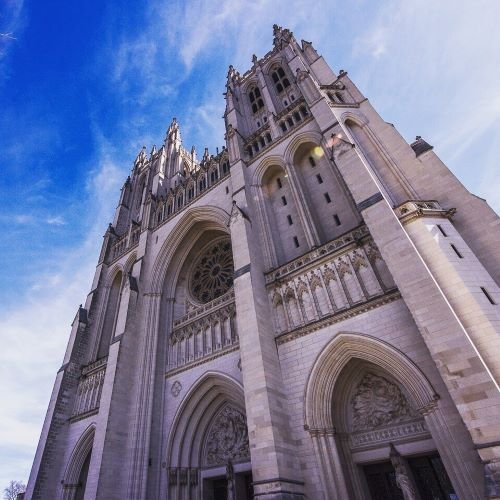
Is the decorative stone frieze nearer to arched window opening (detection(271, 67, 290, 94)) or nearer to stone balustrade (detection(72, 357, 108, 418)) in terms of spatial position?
stone balustrade (detection(72, 357, 108, 418))

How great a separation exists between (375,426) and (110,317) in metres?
15.4

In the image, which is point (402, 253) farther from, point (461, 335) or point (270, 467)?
point (270, 467)

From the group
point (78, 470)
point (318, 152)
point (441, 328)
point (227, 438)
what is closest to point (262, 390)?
point (441, 328)

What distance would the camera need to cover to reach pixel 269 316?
1027 centimetres

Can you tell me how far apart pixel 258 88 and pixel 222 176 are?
8511 millimetres

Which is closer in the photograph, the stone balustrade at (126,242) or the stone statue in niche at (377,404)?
the stone statue in niche at (377,404)

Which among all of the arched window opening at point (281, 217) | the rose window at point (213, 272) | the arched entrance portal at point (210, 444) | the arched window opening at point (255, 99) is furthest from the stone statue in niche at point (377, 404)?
the arched window opening at point (255, 99)

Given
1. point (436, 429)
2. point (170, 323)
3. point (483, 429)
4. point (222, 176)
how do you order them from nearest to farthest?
point (483, 429) < point (436, 429) < point (170, 323) < point (222, 176)

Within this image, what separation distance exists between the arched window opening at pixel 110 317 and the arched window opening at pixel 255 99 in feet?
44.3

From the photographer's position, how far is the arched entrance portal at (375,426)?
693 cm

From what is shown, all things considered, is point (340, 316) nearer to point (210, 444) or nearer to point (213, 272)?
point (210, 444)

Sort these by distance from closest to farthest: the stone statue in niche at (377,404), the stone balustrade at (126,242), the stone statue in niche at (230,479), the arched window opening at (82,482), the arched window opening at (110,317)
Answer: the stone statue in niche at (377,404) → the stone statue in niche at (230,479) → the arched window opening at (82,482) → the arched window opening at (110,317) → the stone balustrade at (126,242)

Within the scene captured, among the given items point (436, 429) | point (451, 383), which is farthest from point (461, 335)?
point (436, 429)

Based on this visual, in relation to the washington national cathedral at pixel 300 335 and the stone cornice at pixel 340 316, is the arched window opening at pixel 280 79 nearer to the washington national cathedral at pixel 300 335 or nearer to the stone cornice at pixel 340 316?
the washington national cathedral at pixel 300 335
